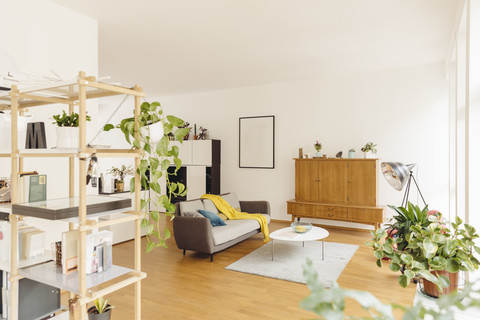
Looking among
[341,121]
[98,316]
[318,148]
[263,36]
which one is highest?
[263,36]

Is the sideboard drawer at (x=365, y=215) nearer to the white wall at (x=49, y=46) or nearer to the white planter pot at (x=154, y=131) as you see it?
the white wall at (x=49, y=46)

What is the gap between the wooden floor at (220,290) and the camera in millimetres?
3188

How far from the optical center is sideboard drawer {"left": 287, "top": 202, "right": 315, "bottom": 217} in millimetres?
6656

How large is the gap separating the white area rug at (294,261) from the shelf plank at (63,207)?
2.49 meters

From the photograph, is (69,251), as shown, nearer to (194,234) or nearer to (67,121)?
(67,121)

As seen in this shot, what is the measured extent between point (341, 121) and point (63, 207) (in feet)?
19.2

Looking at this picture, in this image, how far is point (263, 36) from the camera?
A: 4.59 meters

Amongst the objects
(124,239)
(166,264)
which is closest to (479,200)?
(166,264)

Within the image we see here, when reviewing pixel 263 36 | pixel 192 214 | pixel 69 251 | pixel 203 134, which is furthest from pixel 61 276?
pixel 203 134

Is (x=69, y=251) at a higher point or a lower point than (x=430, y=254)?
lower

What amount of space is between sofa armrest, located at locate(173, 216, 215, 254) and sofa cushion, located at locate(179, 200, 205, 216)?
238 millimetres

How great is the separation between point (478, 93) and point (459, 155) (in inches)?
60.1

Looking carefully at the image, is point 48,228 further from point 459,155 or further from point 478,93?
point 459,155

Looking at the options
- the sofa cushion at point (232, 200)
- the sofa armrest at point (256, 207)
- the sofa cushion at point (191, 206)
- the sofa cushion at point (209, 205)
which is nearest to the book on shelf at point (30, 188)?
the sofa cushion at point (191, 206)
